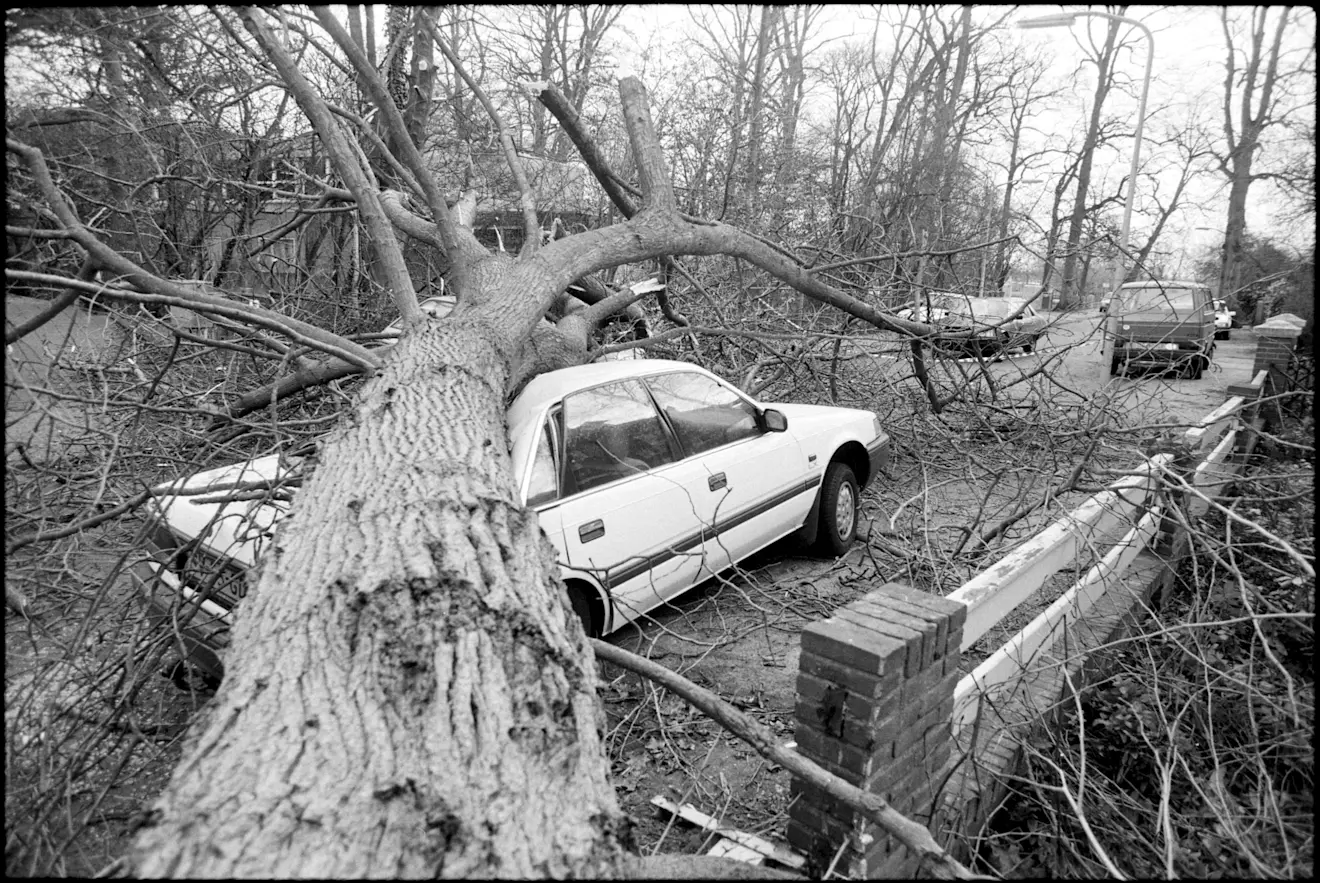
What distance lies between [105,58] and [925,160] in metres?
13.4

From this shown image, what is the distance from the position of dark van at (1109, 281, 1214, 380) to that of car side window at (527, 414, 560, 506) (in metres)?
3.70

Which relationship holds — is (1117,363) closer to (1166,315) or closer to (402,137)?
(1166,315)

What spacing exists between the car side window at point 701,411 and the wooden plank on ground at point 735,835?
2.15 m

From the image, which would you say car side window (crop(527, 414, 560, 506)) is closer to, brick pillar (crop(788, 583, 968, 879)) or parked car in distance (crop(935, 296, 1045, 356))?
brick pillar (crop(788, 583, 968, 879))

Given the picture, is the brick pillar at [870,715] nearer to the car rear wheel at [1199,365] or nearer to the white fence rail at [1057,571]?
the white fence rail at [1057,571]

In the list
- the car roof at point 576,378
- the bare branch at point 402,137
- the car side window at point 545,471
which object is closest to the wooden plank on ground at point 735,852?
the car side window at point 545,471

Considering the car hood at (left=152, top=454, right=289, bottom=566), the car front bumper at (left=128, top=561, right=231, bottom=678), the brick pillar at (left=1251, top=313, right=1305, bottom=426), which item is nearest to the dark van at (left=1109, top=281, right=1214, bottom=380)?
the brick pillar at (left=1251, top=313, right=1305, bottom=426)

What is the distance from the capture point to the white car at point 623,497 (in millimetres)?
3508

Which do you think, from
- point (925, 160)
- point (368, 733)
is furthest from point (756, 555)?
point (925, 160)

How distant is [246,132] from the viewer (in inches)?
311

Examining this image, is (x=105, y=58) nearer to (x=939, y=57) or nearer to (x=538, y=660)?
(x=538, y=660)

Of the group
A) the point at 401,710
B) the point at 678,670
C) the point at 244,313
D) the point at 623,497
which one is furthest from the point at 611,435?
the point at 401,710

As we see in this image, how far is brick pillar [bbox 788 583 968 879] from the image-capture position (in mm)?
2336

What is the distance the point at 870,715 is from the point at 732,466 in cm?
256
